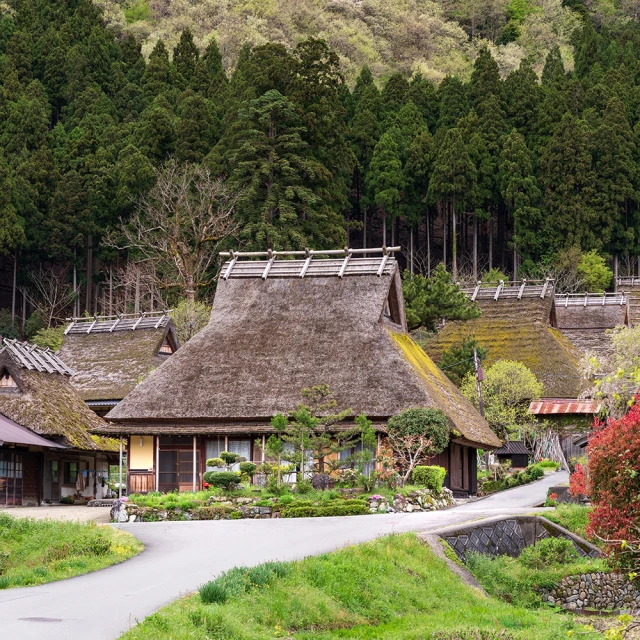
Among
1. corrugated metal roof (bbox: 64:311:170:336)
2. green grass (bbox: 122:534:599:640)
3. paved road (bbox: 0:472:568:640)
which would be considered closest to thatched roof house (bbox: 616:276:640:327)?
corrugated metal roof (bbox: 64:311:170:336)

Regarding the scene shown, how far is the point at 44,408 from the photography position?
38.5 metres

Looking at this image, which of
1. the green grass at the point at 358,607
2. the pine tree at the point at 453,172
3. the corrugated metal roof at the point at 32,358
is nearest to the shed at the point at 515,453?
the corrugated metal roof at the point at 32,358

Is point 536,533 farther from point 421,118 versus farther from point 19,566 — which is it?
point 421,118

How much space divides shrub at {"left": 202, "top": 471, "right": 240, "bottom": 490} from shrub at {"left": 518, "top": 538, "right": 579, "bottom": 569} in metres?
8.64

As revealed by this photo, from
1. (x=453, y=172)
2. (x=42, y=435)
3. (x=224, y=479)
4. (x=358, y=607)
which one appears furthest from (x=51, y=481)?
(x=453, y=172)

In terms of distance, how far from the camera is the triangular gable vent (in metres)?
39.1

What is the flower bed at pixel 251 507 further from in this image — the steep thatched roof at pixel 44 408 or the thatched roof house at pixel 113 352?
the thatched roof house at pixel 113 352

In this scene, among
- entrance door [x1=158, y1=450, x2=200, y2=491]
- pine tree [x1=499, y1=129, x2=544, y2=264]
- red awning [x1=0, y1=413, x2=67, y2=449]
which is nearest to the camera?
red awning [x1=0, y1=413, x2=67, y2=449]

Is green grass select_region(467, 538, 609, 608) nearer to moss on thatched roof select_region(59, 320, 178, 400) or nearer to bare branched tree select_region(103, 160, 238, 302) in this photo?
moss on thatched roof select_region(59, 320, 178, 400)

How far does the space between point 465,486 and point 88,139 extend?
130 ft

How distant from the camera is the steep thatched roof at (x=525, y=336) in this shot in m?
53.8

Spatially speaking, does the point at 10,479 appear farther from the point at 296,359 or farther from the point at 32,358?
the point at 296,359

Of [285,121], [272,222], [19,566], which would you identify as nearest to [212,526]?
[19,566]

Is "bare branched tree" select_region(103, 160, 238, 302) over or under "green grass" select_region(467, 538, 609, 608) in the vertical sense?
over
